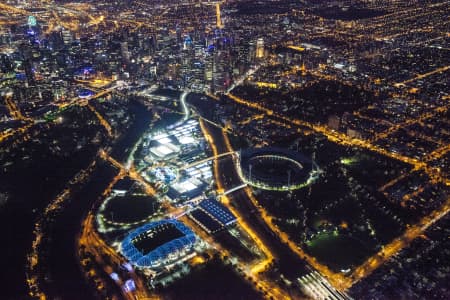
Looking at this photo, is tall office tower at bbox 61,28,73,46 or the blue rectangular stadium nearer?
the blue rectangular stadium

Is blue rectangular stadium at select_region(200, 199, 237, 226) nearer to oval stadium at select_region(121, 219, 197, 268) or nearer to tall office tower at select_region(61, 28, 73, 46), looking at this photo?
oval stadium at select_region(121, 219, 197, 268)

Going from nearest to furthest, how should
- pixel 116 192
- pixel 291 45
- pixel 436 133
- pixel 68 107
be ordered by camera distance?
1. pixel 116 192
2. pixel 436 133
3. pixel 68 107
4. pixel 291 45

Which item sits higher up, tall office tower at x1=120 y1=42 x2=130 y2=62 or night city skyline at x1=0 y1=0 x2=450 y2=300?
tall office tower at x1=120 y1=42 x2=130 y2=62

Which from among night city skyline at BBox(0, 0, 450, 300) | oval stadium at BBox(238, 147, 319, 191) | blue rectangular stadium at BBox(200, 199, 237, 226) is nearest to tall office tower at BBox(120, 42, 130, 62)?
night city skyline at BBox(0, 0, 450, 300)

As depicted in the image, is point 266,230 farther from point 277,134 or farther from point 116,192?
point 277,134

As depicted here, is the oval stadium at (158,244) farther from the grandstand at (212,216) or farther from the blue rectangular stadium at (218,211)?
the blue rectangular stadium at (218,211)

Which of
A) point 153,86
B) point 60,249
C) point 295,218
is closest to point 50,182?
point 60,249
